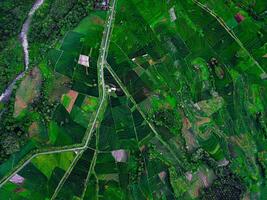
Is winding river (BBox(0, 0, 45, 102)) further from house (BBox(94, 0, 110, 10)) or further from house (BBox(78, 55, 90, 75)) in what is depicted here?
house (BBox(94, 0, 110, 10))

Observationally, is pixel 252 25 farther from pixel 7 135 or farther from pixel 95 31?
pixel 7 135

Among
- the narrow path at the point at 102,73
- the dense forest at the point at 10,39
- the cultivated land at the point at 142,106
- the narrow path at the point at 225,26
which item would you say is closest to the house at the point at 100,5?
the cultivated land at the point at 142,106

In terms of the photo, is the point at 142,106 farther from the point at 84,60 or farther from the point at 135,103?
the point at 84,60

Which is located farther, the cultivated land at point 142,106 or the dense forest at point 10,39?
the dense forest at point 10,39

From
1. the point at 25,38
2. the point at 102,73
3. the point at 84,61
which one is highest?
the point at 25,38

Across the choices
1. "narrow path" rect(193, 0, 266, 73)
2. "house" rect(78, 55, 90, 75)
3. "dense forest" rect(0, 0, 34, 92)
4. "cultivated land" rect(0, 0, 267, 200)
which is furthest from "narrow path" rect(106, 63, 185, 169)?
"narrow path" rect(193, 0, 266, 73)

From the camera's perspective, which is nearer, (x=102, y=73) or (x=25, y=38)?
(x=25, y=38)

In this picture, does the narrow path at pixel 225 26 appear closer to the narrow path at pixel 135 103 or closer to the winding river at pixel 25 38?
the narrow path at pixel 135 103

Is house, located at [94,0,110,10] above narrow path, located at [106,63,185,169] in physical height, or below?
above

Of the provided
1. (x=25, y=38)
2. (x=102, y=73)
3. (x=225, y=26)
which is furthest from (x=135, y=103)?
(x=225, y=26)
